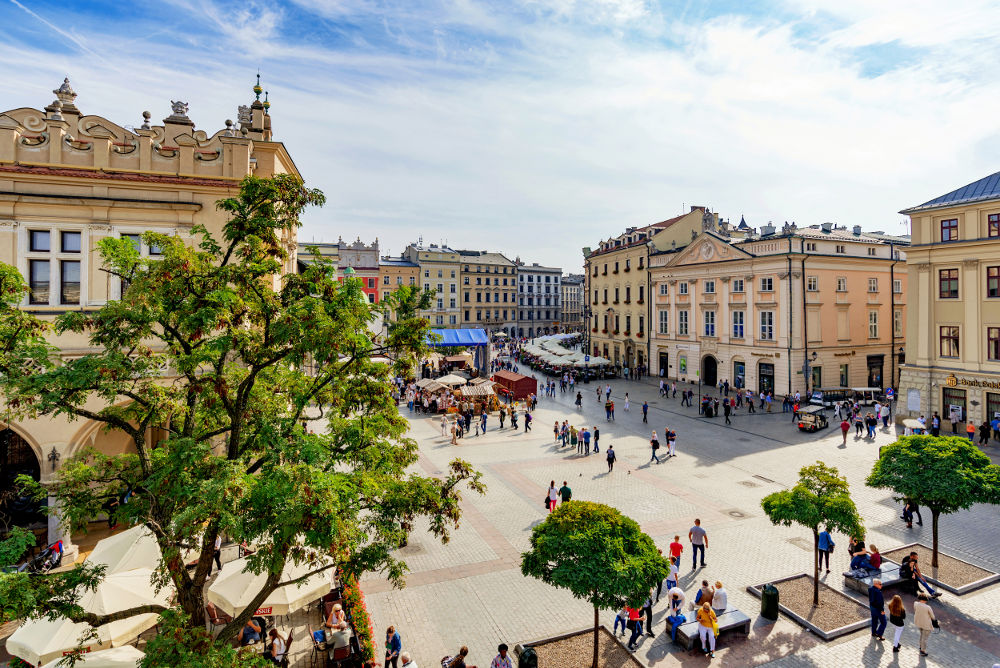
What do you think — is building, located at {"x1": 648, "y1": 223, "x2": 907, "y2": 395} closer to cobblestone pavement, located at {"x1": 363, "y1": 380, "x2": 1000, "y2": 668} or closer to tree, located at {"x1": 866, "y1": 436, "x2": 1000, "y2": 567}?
cobblestone pavement, located at {"x1": 363, "y1": 380, "x2": 1000, "y2": 668}

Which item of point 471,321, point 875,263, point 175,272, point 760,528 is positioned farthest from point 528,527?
point 471,321

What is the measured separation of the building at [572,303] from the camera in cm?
12669

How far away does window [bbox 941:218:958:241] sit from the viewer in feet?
97.3

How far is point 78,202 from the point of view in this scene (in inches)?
616

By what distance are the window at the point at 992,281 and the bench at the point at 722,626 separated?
91.2ft

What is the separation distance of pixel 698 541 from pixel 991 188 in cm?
2829

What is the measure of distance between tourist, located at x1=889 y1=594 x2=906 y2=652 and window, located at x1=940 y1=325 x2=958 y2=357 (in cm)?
2564

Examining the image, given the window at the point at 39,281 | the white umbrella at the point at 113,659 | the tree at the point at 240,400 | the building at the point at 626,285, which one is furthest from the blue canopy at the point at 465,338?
the tree at the point at 240,400

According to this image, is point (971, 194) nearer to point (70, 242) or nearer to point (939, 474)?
point (939, 474)

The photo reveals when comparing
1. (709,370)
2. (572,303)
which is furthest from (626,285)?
(572,303)

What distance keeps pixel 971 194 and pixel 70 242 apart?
41.4 m

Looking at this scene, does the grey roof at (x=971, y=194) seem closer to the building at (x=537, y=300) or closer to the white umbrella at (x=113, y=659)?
the white umbrella at (x=113, y=659)

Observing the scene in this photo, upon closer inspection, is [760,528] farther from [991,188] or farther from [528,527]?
[991,188]

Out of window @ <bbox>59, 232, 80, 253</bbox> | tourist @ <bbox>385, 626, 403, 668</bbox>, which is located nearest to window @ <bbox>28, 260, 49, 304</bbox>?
window @ <bbox>59, 232, 80, 253</bbox>
